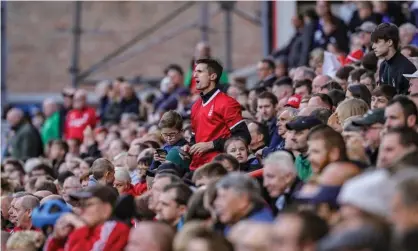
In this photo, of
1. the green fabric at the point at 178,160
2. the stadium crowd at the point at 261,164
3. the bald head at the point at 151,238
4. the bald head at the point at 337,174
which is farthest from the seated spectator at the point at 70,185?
the bald head at the point at 337,174

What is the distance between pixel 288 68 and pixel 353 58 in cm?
203

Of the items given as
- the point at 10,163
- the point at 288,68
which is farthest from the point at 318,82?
the point at 10,163

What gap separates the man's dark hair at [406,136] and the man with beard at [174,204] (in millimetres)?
1674

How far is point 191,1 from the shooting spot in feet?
84.2

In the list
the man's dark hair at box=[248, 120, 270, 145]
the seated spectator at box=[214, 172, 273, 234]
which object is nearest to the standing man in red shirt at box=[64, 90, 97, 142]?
the man's dark hair at box=[248, 120, 270, 145]

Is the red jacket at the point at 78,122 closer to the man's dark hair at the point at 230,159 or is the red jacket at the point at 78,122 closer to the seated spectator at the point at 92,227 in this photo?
the man's dark hair at the point at 230,159

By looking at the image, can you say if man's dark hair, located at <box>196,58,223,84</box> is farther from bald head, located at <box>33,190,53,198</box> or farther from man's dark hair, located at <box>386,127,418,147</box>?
man's dark hair, located at <box>386,127,418,147</box>

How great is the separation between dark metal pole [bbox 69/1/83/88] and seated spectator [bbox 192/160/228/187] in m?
14.5

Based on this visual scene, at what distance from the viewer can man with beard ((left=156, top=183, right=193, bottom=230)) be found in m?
9.66

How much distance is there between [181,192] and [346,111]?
2.14 meters

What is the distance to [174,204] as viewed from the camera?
969 centimetres

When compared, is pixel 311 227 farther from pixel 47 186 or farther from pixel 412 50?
pixel 412 50

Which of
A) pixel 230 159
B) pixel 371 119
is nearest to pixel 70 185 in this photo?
pixel 230 159

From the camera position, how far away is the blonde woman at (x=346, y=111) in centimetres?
1121
